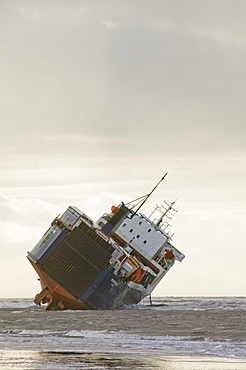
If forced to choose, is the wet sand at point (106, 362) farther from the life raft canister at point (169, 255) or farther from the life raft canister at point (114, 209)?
the life raft canister at point (169, 255)

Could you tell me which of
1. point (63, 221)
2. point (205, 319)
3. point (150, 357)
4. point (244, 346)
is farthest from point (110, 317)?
point (150, 357)

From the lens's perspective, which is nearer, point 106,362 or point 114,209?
point 106,362

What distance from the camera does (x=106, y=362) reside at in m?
25.8

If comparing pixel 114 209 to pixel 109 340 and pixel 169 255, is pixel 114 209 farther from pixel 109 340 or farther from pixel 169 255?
pixel 109 340

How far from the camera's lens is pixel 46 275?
212ft

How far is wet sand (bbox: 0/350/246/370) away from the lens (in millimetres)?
24328

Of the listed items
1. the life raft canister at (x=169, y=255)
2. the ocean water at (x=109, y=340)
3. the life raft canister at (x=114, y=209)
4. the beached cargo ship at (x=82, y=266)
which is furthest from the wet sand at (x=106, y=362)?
the life raft canister at (x=169, y=255)

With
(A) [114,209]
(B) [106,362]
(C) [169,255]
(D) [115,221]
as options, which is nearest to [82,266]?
(D) [115,221]

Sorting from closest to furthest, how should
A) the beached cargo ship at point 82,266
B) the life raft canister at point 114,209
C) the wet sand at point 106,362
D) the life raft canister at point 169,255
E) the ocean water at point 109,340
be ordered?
the wet sand at point 106,362
the ocean water at point 109,340
the beached cargo ship at point 82,266
the life raft canister at point 114,209
the life raft canister at point 169,255

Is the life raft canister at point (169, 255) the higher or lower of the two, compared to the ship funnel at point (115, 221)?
higher

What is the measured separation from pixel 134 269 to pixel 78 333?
90.5ft

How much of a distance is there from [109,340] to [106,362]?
12.1 m

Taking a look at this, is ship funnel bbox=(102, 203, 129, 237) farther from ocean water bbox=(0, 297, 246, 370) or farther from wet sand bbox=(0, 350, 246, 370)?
wet sand bbox=(0, 350, 246, 370)

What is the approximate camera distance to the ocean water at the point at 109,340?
2684cm
